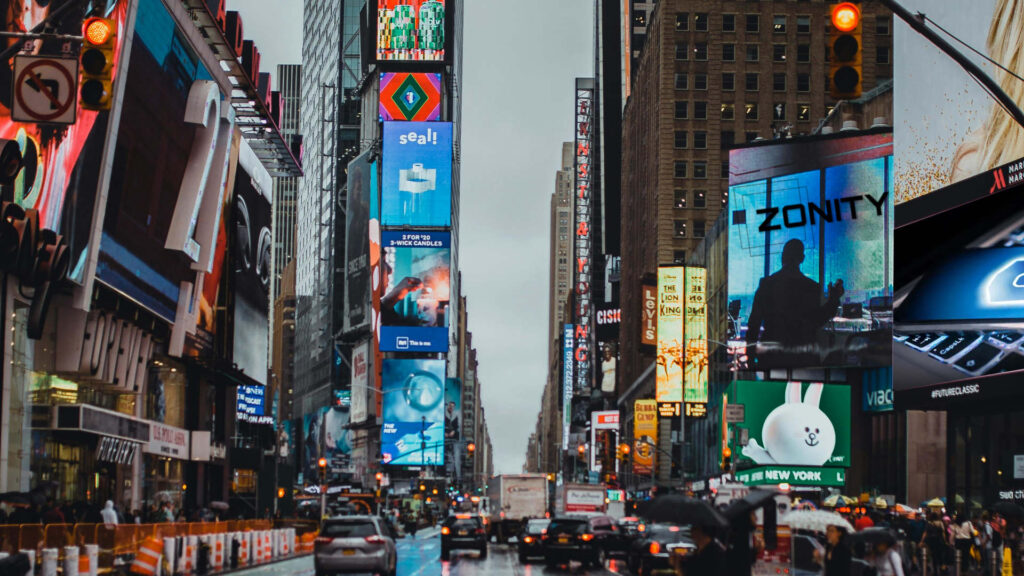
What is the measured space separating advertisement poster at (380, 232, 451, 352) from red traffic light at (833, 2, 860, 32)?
148 meters

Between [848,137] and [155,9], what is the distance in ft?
137

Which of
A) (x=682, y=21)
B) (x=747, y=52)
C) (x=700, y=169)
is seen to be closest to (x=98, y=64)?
(x=700, y=169)

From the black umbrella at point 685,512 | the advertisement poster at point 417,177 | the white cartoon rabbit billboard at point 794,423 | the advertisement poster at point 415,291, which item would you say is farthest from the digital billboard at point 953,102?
the advertisement poster at point 415,291

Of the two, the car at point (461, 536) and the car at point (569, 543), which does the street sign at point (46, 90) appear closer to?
the car at point (569, 543)

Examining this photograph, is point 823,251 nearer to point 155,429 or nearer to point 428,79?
point 155,429

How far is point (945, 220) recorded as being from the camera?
4162cm

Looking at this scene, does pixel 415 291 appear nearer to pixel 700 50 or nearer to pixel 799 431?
pixel 700 50

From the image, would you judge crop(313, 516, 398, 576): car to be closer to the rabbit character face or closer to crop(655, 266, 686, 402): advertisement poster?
the rabbit character face

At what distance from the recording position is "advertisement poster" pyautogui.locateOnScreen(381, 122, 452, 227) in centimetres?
16100

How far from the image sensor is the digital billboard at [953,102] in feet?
123

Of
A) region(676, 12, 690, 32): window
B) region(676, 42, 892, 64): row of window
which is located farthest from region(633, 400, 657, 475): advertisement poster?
region(676, 12, 690, 32): window

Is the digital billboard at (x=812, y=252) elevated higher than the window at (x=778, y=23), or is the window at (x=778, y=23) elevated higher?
the window at (x=778, y=23)

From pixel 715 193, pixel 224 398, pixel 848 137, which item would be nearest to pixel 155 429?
pixel 224 398

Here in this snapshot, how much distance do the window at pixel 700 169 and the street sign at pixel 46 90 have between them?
107m
